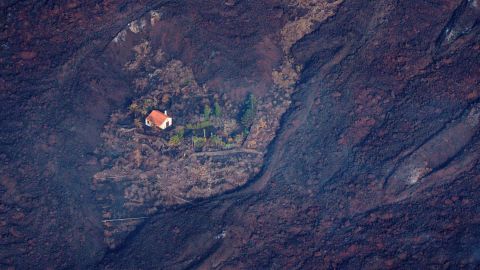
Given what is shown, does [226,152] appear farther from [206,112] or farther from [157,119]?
[157,119]

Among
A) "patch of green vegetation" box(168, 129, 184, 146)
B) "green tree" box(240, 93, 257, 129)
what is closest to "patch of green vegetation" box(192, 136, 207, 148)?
"patch of green vegetation" box(168, 129, 184, 146)

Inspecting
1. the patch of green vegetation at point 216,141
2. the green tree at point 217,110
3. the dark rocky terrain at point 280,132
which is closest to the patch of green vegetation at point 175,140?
the patch of green vegetation at point 216,141

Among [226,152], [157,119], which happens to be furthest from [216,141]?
[157,119]

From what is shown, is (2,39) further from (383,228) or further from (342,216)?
(383,228)

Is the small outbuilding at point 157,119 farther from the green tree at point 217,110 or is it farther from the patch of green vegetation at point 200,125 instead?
the green tree at point 217,110

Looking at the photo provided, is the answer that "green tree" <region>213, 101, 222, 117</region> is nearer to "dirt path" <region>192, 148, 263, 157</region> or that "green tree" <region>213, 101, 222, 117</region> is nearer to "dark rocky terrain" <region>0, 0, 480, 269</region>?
"dark rocky terrain" <region>0, 0, 480, 269</region>

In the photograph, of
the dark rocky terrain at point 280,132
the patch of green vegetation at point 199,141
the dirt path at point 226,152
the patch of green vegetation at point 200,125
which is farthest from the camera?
the patch of green vegetation at point 200,125
